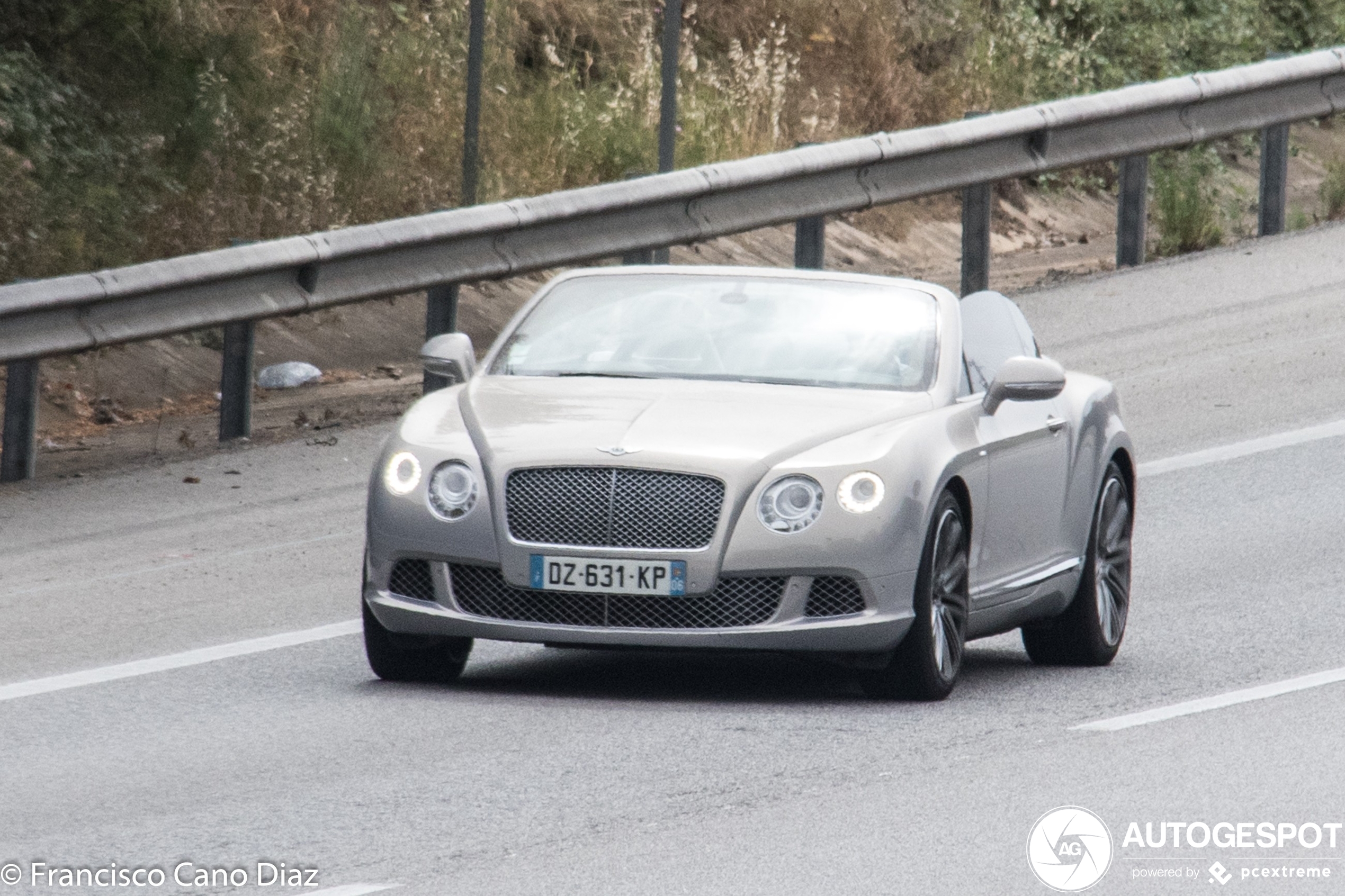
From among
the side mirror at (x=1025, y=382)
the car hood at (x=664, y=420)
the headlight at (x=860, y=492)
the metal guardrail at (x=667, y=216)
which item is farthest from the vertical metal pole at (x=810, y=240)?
the headlight at (x=860, y=492)

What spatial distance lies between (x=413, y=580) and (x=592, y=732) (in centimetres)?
90

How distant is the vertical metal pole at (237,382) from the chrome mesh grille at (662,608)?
5.34 m

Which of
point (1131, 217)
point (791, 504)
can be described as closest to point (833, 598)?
point (791, 504)

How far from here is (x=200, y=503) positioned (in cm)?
1262

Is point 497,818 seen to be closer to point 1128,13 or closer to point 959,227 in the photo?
point 959,227

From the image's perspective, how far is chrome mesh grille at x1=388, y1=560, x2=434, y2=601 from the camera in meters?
8.78

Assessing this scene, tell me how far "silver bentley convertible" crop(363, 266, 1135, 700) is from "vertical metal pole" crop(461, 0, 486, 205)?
7.62 m

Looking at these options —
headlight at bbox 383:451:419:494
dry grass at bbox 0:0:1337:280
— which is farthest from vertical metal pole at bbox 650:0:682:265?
headlight at bbox 383:451:419:494

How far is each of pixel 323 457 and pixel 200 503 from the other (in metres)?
1.02

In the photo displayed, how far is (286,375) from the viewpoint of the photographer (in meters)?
15.5

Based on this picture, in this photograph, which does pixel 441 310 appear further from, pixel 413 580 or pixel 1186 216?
pixel 1186 216

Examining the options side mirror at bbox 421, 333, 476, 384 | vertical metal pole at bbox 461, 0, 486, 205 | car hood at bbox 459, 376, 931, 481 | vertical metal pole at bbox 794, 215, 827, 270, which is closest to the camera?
car hood at bbox 459, 376, 931, 481

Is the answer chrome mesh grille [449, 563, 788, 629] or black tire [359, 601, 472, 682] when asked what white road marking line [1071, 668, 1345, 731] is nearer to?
chrome mesh grille [449, 563, 788, 629]

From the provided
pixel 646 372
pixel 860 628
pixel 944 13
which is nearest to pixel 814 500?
pixel 860 628
